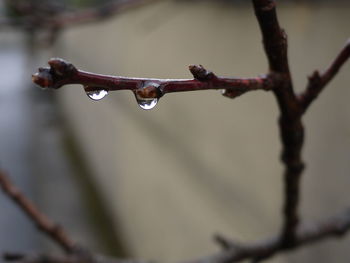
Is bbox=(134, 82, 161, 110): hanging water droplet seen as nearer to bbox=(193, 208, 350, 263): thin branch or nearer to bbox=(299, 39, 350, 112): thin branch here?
bbox=(299, 39, 350, 112): thin branch

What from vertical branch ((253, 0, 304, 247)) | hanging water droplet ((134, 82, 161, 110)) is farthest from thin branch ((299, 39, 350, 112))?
hanging water droplet ((134, 82, 161, 110))

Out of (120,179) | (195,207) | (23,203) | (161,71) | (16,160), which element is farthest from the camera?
(16,160)

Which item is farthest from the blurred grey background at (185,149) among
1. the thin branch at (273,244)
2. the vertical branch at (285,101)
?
the vertical branch at (285,101)

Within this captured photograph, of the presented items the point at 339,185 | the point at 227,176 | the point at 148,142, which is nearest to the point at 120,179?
A: the point at 148,142

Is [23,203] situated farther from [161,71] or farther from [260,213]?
[161,71]

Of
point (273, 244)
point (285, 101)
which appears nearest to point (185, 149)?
point (273, 244)
